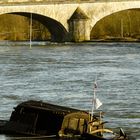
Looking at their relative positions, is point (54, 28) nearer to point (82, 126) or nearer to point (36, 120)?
point (36, 120)

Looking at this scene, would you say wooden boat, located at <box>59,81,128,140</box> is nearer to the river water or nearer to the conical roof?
the river water

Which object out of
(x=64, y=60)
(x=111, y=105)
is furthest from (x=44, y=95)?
(x=64, y=60)

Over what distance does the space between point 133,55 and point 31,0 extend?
28128mm

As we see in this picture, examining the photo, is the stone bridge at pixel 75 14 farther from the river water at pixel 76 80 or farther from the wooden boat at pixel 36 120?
the wooden boat at pixel 36 120

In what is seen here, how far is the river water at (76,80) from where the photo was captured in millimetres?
32378

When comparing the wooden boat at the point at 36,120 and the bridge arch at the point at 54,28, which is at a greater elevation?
the bridge arch at the point at 54,28

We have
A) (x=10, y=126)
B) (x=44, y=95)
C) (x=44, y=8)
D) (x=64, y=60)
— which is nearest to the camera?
(x=10, y=126)

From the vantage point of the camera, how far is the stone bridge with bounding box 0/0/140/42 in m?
87.8

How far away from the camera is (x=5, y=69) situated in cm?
5112

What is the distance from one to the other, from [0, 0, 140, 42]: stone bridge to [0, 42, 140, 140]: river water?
18124mm

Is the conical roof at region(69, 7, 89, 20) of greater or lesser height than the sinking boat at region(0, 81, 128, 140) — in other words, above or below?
above

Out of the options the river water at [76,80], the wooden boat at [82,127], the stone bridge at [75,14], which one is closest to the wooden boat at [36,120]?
the wooden boat at [82,127]

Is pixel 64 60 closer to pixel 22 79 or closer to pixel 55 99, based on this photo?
pixel 22 79

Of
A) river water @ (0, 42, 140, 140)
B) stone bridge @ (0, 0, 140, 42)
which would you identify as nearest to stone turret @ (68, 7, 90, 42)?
stone bridge @ (0, 0, 140, 42)
